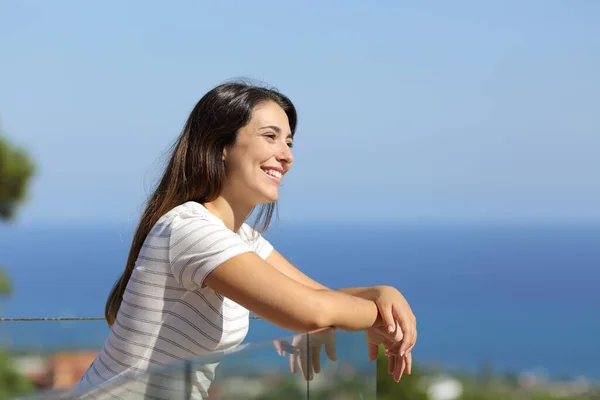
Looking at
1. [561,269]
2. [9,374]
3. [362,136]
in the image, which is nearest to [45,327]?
[9,374]

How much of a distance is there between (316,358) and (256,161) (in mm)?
635

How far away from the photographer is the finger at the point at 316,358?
212 centimetres

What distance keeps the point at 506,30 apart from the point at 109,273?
129 feet

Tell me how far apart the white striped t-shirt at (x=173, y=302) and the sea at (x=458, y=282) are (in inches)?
789

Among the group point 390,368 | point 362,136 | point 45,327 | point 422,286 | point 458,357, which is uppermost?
point 362,136

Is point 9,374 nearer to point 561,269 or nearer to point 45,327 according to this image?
point 45,327

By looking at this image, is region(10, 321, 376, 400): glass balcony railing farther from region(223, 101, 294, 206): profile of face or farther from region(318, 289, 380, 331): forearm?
region(223, 101, 294, 206): profile of face

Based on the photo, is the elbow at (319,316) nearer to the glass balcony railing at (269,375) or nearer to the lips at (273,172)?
the glass balcony railing at (269,375)

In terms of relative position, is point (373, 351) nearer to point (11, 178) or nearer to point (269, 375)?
point (269, 375)

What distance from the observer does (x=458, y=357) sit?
47875 mm

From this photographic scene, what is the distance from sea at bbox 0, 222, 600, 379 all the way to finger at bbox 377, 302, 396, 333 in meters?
20.1

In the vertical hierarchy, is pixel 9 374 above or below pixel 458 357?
below

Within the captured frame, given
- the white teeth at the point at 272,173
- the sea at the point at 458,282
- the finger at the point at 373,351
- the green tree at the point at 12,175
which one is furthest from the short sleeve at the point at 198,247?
the sea at the point at 458,282

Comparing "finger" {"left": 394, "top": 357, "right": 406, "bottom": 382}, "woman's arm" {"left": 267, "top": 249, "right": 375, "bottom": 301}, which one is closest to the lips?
"woman's arm" {"left": 267, "top": 249, "right": 375, "bottom": 301}
